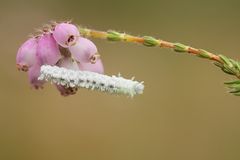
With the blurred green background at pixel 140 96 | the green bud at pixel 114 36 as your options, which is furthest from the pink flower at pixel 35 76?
the blurred green background at pixel 140 96

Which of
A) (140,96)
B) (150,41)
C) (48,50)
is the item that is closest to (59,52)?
(48,50)

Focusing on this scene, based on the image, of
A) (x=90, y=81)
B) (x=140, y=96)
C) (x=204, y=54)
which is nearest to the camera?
(x=90, y=81)

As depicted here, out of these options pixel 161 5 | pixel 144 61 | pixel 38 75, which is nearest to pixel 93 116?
pixel 144 61

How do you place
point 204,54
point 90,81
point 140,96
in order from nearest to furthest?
1. point 90,81
2. point 204,54
3. point 140,96

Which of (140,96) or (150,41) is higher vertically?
(140,96)

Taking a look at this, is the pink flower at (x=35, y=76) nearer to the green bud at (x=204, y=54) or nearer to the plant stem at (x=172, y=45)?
the plant stem at (x=172, y=45)

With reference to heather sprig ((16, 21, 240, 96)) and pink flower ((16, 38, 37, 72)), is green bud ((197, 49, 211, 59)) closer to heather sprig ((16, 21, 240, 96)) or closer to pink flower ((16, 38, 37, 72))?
heather sprig ((16, 21, 240, 96))

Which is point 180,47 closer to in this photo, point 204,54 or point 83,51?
point 204,54
